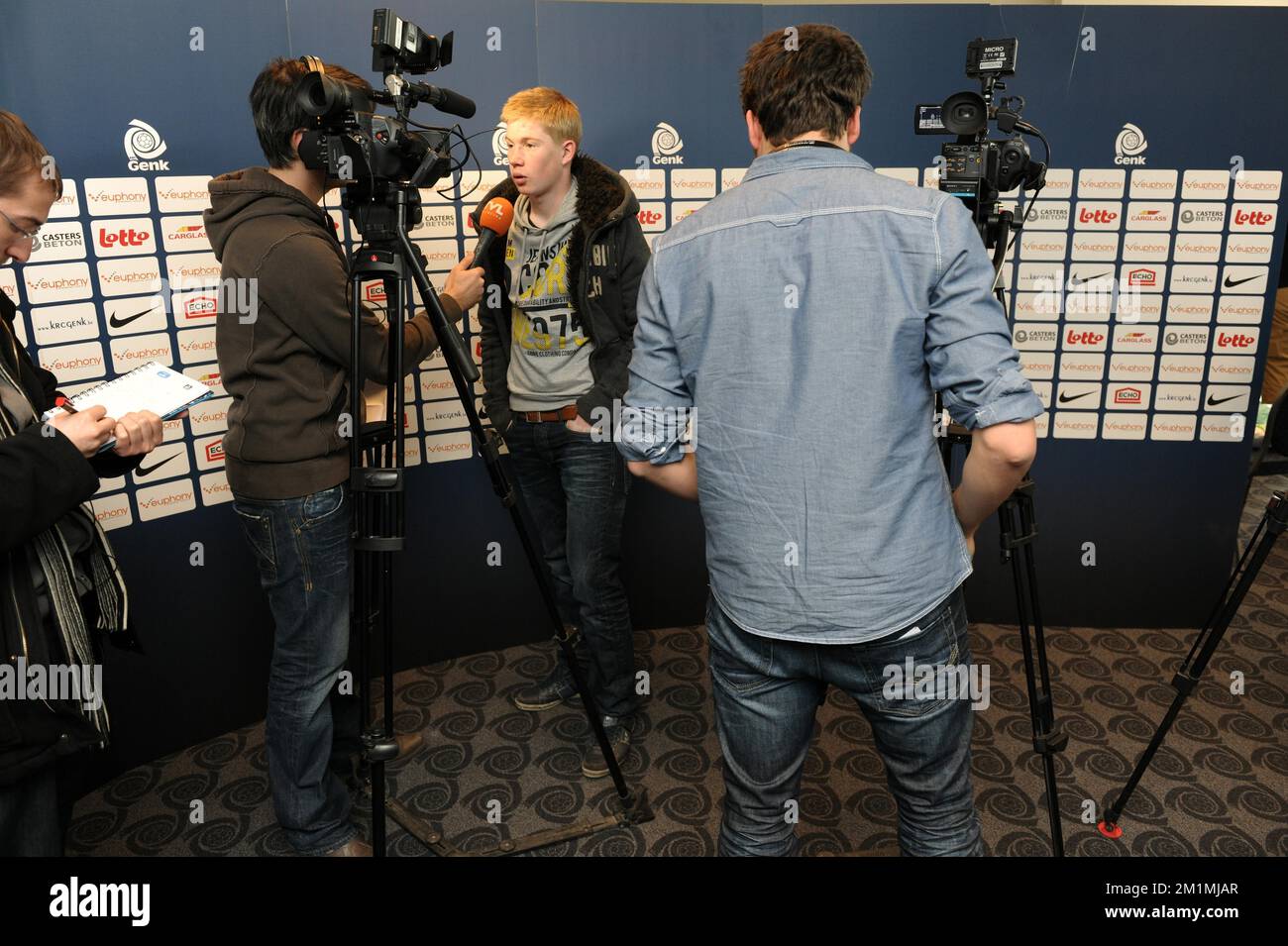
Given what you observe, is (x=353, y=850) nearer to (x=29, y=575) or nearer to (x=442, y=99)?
(x=29, y=575)

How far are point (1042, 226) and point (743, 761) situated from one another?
236cm

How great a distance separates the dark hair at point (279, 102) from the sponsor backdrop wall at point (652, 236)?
0.75 metres

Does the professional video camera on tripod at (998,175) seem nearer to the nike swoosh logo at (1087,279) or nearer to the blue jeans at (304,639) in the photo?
the nike swoosh logo at (1087,279)

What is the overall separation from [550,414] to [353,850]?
4.01 ft

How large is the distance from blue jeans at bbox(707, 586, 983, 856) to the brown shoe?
106 centimetres

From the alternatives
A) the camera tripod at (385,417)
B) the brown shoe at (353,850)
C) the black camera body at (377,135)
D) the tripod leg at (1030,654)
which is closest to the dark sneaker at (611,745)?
the brown shoe at (353,850)

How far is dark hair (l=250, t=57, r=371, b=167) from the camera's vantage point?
1793mm

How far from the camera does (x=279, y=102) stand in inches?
71.4

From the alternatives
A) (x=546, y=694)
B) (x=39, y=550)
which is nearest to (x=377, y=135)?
(x=39, y=550)

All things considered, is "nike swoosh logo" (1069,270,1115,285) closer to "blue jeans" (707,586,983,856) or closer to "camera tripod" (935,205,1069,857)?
"camera tripod" (935,205,1069,857)

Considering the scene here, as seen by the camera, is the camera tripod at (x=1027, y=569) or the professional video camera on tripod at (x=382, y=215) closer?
the professional video camera on tripod at (x=382, y=215)

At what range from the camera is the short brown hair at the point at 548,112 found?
2.38 meters
